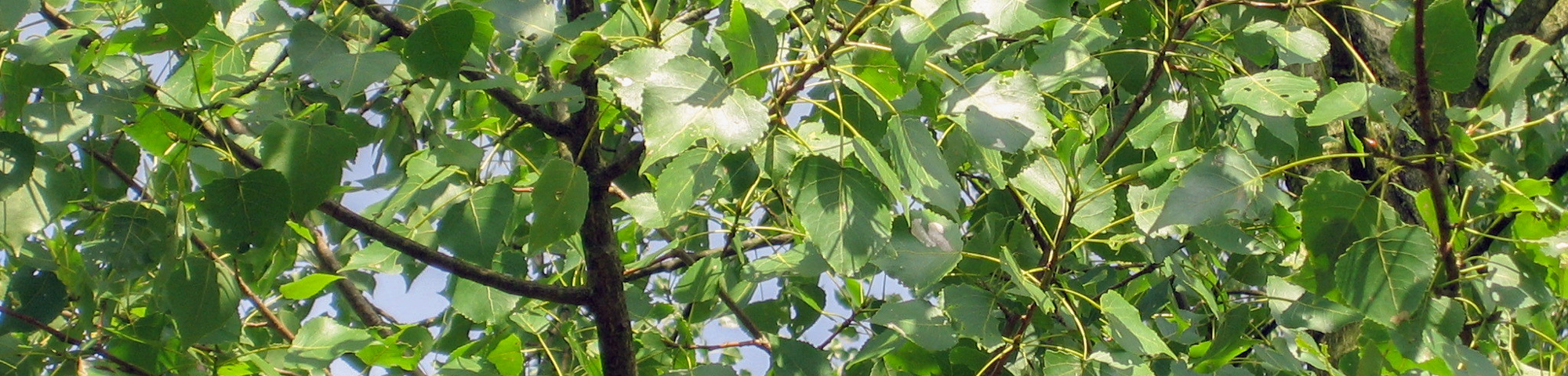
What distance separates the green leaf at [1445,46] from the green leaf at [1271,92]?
153 millimetres

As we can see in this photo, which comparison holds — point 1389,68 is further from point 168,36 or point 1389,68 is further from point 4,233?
point 4,233

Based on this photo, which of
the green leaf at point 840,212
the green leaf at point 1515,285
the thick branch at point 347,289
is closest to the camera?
the green leaf at point 840,212

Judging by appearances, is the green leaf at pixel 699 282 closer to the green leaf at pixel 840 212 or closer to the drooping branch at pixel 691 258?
the drooping branch at pixel 691 258

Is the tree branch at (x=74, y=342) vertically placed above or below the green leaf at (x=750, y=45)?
below

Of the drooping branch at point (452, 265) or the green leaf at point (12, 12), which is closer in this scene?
the green leaf at point (12, 12)

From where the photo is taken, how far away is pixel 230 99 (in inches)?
38.9

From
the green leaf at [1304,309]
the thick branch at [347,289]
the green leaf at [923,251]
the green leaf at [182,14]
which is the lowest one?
the thick branch at [347,289]

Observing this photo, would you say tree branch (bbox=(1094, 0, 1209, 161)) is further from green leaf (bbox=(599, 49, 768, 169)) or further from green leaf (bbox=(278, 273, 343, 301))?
green leaf (bbox=(278, 273, 343, 301))

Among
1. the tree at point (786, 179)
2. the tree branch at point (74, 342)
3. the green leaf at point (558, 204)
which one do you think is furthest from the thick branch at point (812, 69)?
the tree branch at point (74, 342)

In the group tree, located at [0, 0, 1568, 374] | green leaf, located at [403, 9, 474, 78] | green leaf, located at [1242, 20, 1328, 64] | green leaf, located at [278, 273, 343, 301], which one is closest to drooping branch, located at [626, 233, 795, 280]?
tree, located at [0, 0, 1568, 374]

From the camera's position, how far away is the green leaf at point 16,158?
932mm

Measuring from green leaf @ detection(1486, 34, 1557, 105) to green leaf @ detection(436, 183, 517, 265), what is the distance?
0.79m

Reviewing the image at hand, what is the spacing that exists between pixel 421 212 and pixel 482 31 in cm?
52

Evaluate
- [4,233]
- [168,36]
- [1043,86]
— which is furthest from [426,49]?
[1043,86]
